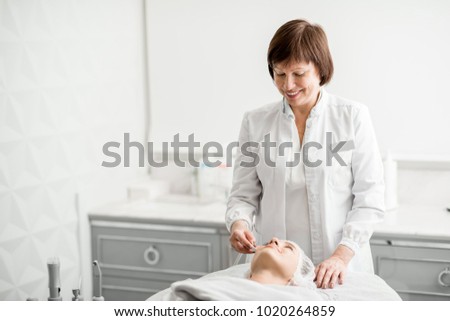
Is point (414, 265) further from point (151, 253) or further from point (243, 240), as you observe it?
point (151, 253)

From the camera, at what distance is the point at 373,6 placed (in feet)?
9.54

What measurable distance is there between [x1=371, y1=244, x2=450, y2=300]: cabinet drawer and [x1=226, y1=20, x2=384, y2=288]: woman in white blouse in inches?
14.7

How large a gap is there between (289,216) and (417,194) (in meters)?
1.04

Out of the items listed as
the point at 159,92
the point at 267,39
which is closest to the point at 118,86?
the point at 159,92

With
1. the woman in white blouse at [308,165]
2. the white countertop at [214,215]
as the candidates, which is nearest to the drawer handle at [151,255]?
the white countertop at [214,215]

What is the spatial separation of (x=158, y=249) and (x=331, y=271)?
1.18 meters

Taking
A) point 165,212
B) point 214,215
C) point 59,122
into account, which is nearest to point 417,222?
point 214,215

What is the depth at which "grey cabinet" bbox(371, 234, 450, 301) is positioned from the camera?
2.54 m

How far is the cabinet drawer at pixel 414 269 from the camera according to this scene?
8.36 feet

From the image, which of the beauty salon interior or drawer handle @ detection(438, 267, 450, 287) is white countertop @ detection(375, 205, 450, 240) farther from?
drawer handle @ detection(438, 267, 450, 287)

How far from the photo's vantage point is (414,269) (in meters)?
2.58

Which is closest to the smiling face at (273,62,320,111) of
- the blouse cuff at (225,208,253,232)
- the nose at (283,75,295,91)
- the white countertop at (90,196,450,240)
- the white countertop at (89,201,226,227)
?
the nose at (283,75,295,91)

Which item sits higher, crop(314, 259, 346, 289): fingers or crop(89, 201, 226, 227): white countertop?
crop(314, 259, 346, 289): fingers
